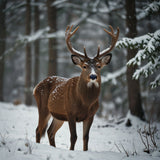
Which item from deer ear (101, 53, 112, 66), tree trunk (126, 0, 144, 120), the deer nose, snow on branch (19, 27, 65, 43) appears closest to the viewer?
the deer nose

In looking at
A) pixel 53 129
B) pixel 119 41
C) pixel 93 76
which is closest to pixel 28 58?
pixel 53 129

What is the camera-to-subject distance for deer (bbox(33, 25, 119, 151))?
183 inches

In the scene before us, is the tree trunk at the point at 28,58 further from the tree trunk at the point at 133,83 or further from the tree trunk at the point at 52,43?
the tree trunk at the point at 133,83

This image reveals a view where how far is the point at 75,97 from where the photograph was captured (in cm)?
478

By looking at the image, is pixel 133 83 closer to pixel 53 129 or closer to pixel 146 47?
pixel 146 47

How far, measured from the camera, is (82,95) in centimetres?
468

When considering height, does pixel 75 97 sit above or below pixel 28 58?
below

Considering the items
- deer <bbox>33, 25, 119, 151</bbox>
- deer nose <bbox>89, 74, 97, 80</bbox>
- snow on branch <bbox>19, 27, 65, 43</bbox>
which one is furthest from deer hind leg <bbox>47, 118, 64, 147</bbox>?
snow on branch <bbox>19, 27, 65, 43</bbox>

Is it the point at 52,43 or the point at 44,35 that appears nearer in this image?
the point at 52,43

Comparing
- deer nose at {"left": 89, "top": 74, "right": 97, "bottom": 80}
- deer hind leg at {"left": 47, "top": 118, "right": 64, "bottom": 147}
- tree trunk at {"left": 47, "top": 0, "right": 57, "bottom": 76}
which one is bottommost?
deer hind leg at {"left": 47, "top": 118, "right": 64, "bottom": 147}

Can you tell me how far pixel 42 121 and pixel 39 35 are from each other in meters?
7.21

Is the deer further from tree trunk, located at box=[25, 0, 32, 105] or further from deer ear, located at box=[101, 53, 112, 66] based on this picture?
tree trunk, located at box=[25, 0, 32, 105]

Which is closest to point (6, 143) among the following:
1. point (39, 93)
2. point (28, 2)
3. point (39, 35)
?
point (39, 93)

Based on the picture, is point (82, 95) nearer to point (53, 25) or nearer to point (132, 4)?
point (132, 4)
